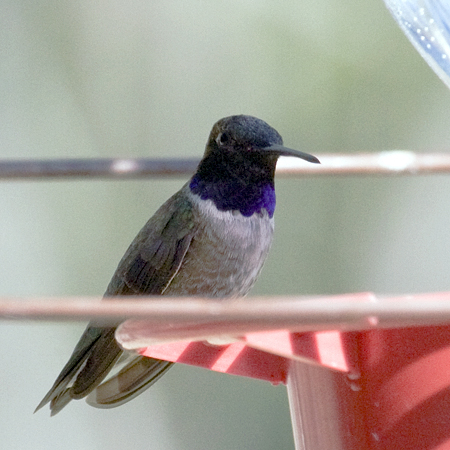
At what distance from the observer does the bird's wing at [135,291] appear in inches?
41.8

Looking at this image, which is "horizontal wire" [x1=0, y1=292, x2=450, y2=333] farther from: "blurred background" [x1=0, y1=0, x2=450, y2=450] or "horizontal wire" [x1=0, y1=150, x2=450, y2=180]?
"blurred background" [x1=0, y1=0, x2=450, y2=450]

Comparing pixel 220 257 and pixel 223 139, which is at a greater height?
pixel 223 139

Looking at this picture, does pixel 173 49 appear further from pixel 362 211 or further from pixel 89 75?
pixel 362 211

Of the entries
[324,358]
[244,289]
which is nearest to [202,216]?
[244,289]

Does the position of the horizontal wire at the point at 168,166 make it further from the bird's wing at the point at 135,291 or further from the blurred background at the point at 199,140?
the blurred background at the point at 199,140

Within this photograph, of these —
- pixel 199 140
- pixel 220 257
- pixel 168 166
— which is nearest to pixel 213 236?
pixel 220 257

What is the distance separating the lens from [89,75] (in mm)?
2672

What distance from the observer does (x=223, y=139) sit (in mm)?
1242

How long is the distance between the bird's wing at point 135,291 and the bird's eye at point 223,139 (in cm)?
13

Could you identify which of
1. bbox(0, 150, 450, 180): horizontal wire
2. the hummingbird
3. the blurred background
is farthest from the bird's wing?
the blurred background

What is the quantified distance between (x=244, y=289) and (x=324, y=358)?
594 mm

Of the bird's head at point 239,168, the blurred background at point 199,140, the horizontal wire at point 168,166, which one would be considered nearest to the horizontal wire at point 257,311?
the horizontal wire at point 168,166

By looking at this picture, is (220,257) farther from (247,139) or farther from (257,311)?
(257,311)

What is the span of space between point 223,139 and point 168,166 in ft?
0.45
